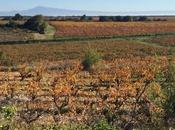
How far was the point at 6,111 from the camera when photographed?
652 inches

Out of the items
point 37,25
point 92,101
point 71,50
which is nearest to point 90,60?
point 71,50

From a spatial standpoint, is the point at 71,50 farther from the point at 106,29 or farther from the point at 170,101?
the point at 170,101

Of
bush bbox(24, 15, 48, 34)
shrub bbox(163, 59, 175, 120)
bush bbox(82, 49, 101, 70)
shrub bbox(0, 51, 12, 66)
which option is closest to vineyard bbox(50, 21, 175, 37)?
bush bbox(24, 15, 48, 34)

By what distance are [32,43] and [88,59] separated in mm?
37356

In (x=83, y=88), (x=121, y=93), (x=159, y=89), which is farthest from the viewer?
(x=83, y=88)

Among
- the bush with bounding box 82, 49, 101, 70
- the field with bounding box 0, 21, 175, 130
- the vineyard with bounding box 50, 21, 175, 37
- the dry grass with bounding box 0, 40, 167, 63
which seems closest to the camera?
the field with bounding box 0, 21, 175, 130

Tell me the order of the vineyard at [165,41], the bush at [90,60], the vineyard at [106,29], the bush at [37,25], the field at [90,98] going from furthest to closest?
the bush at [37,25], the vineyard at [106,29], the vineyard at [165,41], the bush at [90,60], the field at [90,98]

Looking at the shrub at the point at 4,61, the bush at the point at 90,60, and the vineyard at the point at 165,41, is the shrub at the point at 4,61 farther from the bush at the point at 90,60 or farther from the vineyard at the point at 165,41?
the vineyard at the point at 165,41

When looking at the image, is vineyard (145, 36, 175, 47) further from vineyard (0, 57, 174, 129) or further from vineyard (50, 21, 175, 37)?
vineyard (0, 57, 174, 129)

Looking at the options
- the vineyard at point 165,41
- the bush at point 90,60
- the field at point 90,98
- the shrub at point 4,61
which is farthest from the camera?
the vineyard at point 165,41

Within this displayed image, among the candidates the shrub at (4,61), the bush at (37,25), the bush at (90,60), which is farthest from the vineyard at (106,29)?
the bush at (90,60)

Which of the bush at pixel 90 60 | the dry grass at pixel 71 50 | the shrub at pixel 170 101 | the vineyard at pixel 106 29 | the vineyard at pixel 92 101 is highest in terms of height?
the shrub at pixel 170 101

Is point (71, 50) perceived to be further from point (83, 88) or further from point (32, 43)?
point (83, 88)

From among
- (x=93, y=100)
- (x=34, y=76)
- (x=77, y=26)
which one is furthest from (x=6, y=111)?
(x=77, y=26)
